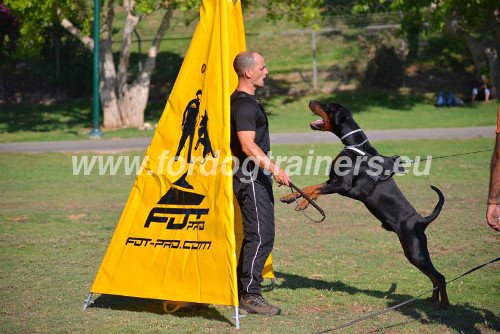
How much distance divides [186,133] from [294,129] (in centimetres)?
1681

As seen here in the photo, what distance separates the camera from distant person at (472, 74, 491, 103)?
26.8 m

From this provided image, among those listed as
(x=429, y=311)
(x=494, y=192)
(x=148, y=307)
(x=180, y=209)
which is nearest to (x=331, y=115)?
(x=180, y=209)

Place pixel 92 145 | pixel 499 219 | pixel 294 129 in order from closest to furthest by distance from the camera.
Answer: pixel 499 219
pixel 92 145
pixel 294 129

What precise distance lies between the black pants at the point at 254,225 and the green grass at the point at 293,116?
53.1 ft

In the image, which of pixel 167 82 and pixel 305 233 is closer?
pixel 305 233

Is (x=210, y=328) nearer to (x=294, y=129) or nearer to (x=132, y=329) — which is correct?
(x=132, y=329)

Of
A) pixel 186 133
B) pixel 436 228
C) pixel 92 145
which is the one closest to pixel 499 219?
pixel 186 133

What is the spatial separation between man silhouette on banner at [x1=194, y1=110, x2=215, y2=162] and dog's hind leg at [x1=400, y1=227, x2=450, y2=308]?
185 centimetres

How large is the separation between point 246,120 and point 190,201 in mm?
862

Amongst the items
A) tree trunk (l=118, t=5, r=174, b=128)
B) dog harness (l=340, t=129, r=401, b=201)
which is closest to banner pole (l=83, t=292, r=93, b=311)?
dog harness (l=340, t=129, r=401, b=201)

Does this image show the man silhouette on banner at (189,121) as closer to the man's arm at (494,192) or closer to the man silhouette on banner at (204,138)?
the man silhouette on banner at (204,138)

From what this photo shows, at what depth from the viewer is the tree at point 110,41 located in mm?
22953

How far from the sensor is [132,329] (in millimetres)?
6230

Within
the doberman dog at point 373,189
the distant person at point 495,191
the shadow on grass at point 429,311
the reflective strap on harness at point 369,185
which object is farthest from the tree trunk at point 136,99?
the distant person at point 495,191
